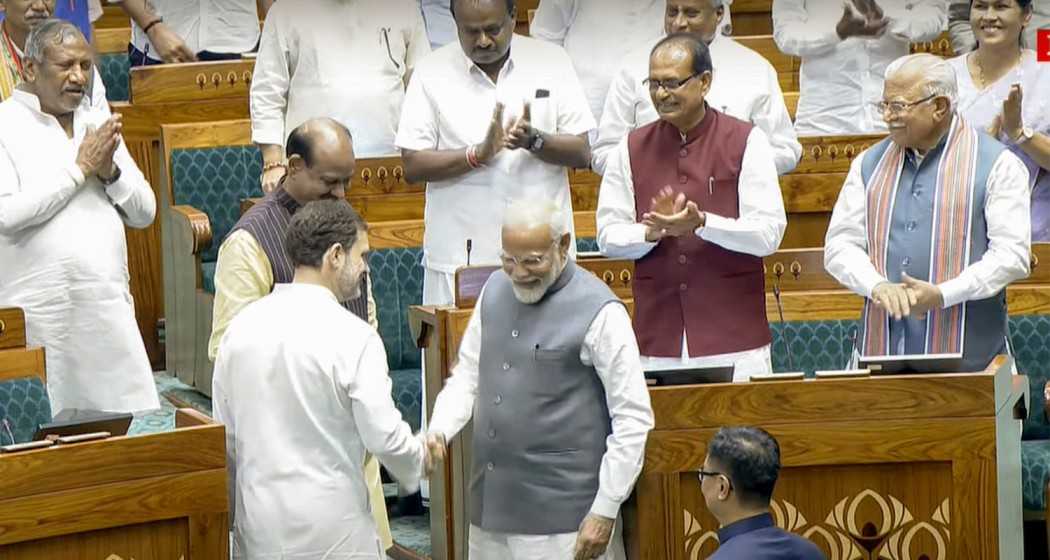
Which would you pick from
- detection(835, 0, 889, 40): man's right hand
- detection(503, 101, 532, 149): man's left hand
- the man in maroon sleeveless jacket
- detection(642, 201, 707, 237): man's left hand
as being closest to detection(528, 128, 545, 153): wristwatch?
Answer: detection(503, 101, 532, 149): man's left hand

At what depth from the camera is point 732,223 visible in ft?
12.6

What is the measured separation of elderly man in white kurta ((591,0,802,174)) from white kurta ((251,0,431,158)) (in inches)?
32.7

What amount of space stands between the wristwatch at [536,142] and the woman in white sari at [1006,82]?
117cm

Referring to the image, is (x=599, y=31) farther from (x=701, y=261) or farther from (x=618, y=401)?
(x=618, y=401)

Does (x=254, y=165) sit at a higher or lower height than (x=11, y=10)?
lower

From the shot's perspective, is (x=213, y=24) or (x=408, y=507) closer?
(x=408, y=507)

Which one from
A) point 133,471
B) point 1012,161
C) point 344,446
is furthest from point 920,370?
point 133,471

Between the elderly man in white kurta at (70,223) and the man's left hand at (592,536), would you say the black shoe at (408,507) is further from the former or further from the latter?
the man's left hand at (592,536)

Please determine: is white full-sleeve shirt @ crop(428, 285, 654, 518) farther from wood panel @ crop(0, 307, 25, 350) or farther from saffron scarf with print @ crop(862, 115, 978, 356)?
wood panel @ crop(0, 307, 25, 350)

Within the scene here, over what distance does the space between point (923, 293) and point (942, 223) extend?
23 cm

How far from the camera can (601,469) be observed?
136 inches

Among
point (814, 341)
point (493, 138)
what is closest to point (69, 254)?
point (493, 138)

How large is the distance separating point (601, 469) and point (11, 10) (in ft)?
7.44

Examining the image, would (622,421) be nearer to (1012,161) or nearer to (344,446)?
(344,446)
